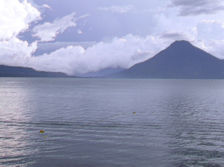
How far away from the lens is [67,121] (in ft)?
172

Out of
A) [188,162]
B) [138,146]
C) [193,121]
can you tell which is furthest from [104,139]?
[193,121]

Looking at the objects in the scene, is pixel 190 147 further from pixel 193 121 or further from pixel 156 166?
pixel 193 121

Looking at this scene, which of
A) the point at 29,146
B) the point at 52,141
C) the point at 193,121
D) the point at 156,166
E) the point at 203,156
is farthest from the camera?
the point at 193,121

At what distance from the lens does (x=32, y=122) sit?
5172 centimetres

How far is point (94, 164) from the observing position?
91.0 feet

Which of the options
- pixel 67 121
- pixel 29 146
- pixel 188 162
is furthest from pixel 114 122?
pixel 188 162

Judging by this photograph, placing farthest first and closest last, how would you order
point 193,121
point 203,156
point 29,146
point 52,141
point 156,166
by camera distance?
1. point 193,121
2. point 52,141
3. point 29,146
4. point 203,156
5. point 156,166

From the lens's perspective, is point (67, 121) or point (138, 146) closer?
point (138, 146)

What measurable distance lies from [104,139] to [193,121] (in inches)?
1018

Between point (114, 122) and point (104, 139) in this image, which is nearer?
point (104, 139)

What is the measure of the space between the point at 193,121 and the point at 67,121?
27224mm

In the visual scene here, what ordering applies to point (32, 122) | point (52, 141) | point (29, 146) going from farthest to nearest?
point (32, 122) < point (52, 141) < point (29, 146)

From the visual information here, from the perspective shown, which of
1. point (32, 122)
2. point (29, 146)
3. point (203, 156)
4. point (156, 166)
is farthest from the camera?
point (32, 122)

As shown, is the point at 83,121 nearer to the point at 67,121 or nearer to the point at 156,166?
the point at 67,121
